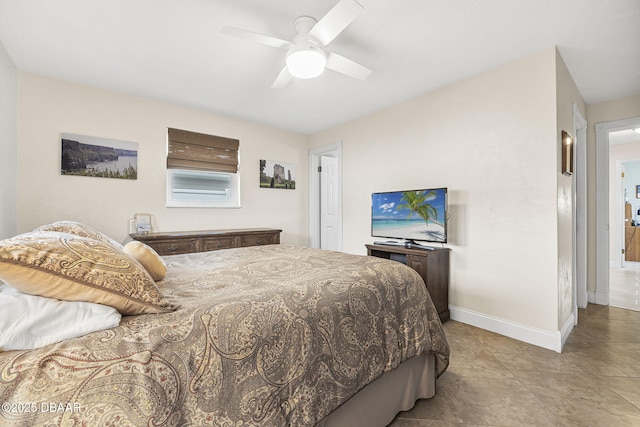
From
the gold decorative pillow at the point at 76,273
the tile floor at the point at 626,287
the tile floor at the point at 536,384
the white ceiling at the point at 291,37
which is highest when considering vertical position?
the white ceiling at the point at 291,37

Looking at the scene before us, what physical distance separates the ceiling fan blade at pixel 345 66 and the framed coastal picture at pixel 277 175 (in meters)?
A: 2.46

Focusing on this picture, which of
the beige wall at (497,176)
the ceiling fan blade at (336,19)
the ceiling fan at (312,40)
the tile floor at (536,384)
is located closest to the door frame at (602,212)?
the tile floor at (536,384)

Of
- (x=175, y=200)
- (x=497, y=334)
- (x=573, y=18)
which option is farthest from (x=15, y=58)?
(x=497, y=334)

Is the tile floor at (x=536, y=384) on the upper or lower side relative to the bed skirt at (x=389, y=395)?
lower

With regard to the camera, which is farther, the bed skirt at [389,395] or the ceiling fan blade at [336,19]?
the ceiling fan blade at [336,19]

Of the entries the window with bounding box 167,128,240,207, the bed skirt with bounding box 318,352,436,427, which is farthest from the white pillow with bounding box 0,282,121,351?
the window with bounding box 167,128,240,207

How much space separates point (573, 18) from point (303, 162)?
3.70 metres

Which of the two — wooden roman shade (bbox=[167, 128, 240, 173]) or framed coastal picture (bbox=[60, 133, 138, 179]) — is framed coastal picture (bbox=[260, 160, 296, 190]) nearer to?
wooden roman shade (bbox=[167, 128, 240, 173])

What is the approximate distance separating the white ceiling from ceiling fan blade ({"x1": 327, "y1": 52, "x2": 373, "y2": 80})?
0.24 m

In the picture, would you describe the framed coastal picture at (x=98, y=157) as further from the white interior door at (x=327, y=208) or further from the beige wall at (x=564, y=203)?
the beige wall at (x=564, y=203)

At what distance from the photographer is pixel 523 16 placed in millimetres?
1964

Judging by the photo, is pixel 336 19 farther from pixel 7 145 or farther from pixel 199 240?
pixel 7 145

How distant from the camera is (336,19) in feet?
5.39

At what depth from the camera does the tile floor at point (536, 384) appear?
5.16ft
